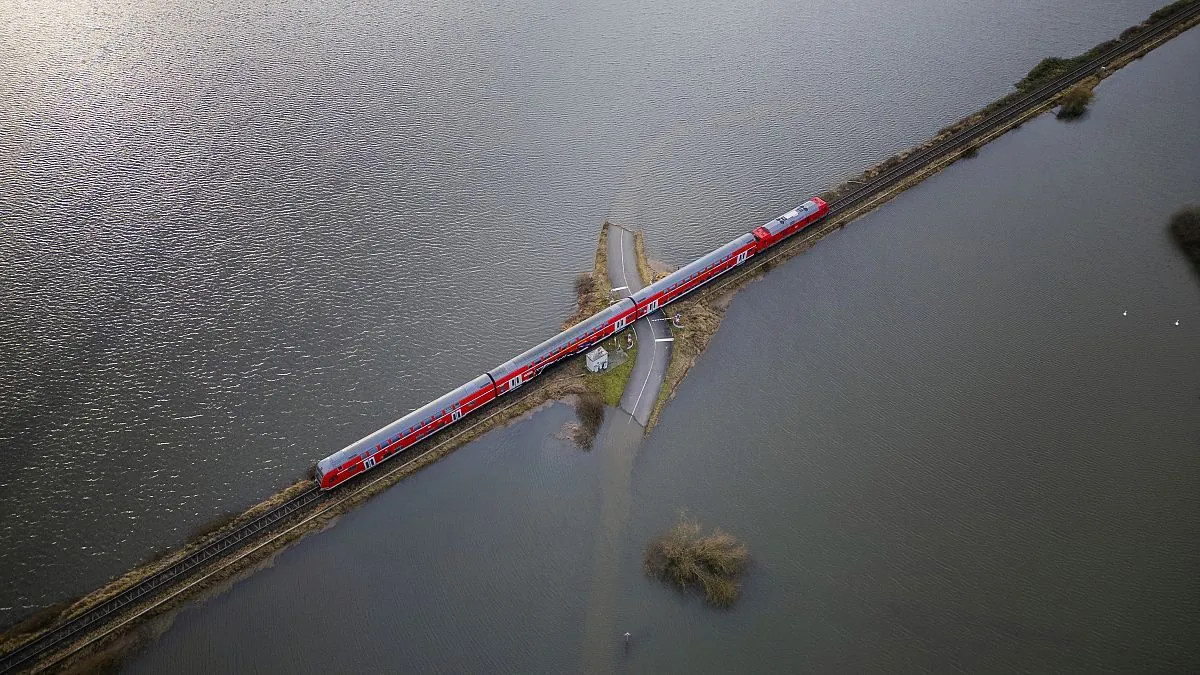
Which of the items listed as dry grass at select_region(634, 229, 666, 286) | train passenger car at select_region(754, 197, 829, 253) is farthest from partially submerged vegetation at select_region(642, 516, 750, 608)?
train passenger car at select_region(754, 197, 829, 253)

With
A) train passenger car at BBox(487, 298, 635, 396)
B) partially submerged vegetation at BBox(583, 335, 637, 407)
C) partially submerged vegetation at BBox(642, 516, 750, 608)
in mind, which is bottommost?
partially submerged vegetation at BBox(642, 516, 750, 608)

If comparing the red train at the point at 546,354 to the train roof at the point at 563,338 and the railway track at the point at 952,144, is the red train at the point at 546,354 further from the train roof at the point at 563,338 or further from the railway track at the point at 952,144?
the railway track at the point at 952,144

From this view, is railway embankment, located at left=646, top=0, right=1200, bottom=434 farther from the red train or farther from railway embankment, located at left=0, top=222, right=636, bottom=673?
railway embankment, located at left=0, top=222, right=636, bottom=673

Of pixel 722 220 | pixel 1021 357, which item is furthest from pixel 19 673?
pixel 1021 357

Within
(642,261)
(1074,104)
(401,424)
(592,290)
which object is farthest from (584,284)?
(1074,104)

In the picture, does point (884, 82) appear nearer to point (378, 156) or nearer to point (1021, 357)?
point (1021, 357)

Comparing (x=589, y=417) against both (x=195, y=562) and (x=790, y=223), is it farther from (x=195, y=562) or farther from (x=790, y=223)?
(x=790, y=223)

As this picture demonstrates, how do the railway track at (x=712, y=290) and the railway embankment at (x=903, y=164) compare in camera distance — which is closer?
the railway track at (x=712, y=290)

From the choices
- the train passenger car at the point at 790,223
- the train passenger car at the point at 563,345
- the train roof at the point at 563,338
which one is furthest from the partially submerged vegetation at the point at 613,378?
the train passenger car at the point at 790,223
